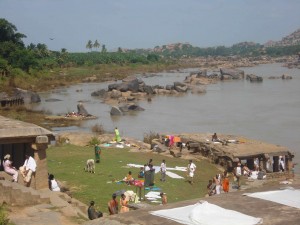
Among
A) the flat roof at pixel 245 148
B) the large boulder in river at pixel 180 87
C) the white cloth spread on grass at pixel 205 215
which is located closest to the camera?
the white cloth spread on grass at pixel 205 215

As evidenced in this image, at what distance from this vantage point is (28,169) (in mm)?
13125

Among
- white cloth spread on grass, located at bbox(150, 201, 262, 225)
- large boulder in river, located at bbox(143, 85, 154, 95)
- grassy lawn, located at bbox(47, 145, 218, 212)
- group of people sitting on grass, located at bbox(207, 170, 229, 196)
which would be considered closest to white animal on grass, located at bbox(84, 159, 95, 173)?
grassy lawn, located at bbox(47, 145, 218, 212)

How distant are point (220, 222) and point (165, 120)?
108 feet

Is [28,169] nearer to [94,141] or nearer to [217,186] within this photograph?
[217,186]

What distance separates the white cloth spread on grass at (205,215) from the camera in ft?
22.1

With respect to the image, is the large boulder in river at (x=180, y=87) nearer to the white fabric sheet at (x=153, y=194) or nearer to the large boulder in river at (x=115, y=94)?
the large boulder in river at (x=115, y=94)

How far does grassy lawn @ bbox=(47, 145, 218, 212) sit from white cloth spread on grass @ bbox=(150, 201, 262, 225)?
608cm

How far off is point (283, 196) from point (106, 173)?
33.9 ft

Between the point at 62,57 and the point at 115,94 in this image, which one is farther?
the point at 62,57

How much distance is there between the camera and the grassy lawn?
49.9 feet

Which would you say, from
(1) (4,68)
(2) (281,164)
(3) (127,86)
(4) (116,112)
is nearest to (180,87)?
(3) (127,86)

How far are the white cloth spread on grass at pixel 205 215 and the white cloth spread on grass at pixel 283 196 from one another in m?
1.05

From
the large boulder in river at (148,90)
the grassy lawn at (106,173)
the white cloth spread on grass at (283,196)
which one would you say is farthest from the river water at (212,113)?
the white cloth spread on grass at (283,196)

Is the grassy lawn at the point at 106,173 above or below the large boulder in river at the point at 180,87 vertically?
below
